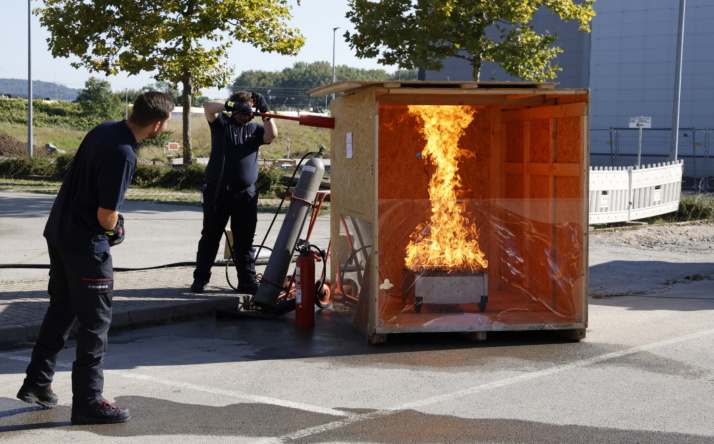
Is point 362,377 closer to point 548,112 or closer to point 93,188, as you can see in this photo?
point 93,188

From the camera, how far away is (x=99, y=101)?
6838 cm

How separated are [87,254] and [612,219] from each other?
1453cm

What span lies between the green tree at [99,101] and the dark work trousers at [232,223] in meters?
60.3

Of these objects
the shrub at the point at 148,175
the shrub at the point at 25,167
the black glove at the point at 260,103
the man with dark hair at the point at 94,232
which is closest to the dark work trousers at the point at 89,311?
the man with dark hair at the point at 94,232

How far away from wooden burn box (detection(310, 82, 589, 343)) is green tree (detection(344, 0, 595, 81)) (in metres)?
11.8

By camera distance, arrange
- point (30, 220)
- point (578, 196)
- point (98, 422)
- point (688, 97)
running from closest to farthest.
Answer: point (98, 422) → point (578, 196) → point (30, 220) → point (688, 97)

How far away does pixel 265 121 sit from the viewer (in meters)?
9.30

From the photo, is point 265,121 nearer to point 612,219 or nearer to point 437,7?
point 612,219

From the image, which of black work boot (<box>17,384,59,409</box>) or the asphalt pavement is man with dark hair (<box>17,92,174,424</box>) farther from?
black work boot (<box>17,384,59,409</box>)

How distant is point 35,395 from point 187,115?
73.2ft

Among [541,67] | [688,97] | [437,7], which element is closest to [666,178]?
[541,67]

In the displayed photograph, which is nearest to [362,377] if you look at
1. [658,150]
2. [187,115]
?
[187,115]

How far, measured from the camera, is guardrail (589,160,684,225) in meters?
18.0

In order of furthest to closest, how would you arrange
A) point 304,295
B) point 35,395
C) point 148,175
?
point 148,175 → point 304,295 → point 35,395
